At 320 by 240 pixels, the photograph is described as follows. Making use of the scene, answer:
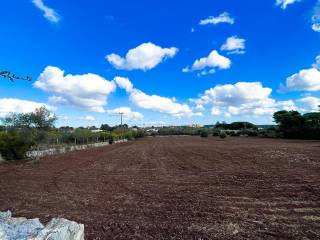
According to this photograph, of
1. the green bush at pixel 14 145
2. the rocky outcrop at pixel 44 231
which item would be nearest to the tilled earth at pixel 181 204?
the rocky outcrop at pixel 44 231

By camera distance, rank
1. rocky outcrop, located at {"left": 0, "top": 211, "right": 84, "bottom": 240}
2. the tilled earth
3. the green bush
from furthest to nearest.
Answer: the green bush, the tilled earth, rocky outcrop, located at {"left": 0, "top": 211, "right": 84, "bottom": 240}

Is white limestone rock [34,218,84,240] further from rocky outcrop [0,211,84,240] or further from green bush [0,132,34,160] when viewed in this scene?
green bush [0,132,34,160]

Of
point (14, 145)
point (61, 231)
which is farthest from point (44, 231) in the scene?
point (14, 145)

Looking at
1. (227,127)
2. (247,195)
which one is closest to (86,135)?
(247,195)

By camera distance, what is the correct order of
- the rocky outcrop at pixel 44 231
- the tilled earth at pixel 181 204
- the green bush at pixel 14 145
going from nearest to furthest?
the rocky outcrop at pixel 44 231, the tilled earth at pixel 181 204, the green bush at pixel 14 145

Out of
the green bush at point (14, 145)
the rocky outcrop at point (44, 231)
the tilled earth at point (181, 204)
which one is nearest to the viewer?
the rocky outcrop at point (44, 231)

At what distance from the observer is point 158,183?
1230 centimetres

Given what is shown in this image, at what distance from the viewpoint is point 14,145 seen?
2395 cm

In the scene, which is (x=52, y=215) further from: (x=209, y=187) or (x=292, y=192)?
(x=292, y=192)

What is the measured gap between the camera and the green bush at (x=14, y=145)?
77.9 feet

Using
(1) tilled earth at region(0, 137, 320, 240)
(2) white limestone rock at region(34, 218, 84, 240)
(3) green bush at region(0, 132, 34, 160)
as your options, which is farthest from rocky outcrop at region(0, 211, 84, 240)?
(3) green bush at region(0, 132, 34, 160)

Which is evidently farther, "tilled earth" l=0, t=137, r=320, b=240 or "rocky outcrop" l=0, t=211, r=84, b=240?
"tilled earth" l=0, t=137, r=320, b=240

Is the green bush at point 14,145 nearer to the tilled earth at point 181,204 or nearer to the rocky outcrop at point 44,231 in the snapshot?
the tilled earth at point 181,204

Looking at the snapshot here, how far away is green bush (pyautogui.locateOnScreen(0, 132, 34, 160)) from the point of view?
23747mm
